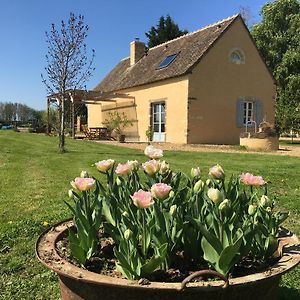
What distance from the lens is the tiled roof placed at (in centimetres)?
1894

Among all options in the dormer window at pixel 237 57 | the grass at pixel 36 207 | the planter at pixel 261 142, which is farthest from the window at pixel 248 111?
the grass at pixel 36 207

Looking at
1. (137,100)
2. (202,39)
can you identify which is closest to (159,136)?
(137,100)

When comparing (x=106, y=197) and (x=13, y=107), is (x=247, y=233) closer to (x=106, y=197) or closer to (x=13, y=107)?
(x=106, y=197)

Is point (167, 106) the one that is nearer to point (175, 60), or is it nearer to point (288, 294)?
point (175, 60)

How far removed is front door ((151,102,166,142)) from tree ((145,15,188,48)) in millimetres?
15893

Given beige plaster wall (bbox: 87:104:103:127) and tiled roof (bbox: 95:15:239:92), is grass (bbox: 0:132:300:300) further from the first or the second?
beige plaster wall (bbox: 87:104:103:127)

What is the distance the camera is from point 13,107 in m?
49.9

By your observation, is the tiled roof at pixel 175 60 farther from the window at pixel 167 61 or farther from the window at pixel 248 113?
the window at pixel 248 113

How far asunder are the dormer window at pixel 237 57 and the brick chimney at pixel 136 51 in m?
8.14

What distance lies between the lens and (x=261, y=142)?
15828mm

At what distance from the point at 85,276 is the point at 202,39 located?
64.4ft

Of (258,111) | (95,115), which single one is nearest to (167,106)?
(258,111)

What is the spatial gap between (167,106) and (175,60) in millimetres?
2674

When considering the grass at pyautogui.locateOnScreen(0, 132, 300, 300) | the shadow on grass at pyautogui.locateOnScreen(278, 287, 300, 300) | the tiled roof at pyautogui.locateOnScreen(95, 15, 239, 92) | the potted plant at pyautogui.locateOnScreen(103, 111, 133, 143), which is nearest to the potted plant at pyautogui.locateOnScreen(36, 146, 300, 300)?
the shadow on grass at pyautogui.locateOnScreen(278, 287, 300, 300)
